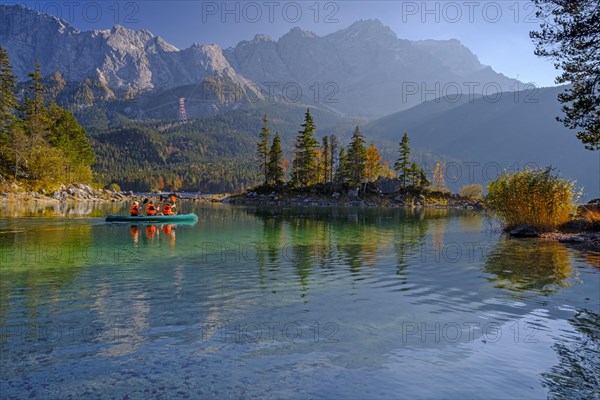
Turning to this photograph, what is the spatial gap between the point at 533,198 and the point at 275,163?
72315 millimetres

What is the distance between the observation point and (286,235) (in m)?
33.8

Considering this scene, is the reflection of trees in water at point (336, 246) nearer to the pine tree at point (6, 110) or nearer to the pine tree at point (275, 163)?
the pine tree at point (275, 163)

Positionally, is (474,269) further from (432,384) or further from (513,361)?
(432,384)

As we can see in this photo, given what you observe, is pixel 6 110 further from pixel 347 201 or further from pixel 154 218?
pixel 347 201

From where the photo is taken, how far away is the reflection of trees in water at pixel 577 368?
746 centimetres

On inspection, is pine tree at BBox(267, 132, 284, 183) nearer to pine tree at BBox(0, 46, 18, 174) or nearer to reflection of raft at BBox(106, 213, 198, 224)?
pine tree at BBox(0, 46, 18, 174)

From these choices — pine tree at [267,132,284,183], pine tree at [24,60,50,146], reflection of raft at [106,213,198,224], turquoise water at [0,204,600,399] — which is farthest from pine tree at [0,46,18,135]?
turquoise water at [0,204,600,399]

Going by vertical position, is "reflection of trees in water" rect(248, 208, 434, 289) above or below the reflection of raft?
below

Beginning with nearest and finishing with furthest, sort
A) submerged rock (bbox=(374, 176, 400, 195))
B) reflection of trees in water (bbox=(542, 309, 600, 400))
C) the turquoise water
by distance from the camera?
reflection of trees in water (bbox=(542, 309, 600, 400)) → the turquoise water → submerged rock (bbox=(374, 176, 400, 195))

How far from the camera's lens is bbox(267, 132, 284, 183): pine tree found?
100 metres

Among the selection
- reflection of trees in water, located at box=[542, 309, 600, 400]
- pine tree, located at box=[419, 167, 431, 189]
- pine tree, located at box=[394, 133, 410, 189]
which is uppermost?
pine tree, located at box=[394, 133, 410, 189]

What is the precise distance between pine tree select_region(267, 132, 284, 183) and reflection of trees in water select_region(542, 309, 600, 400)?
298 feet

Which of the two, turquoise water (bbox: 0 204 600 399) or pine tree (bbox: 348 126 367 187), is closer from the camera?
turquoise water (bbox: 0 204 600 399)

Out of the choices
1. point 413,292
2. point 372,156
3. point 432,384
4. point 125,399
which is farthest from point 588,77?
point 372,156
